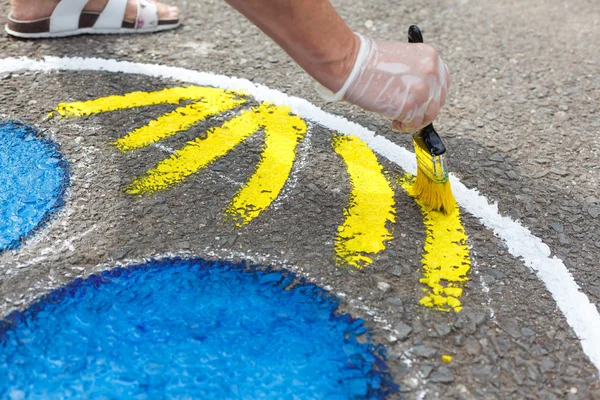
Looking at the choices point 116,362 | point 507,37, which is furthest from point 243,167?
point 507,37

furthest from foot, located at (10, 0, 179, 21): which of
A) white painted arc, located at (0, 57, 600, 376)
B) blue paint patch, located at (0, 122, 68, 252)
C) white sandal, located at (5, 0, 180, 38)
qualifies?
blue paint patch, located at (0, 122, 68, 252)

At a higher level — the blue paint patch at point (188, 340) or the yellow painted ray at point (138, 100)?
the yellow painted ray at point (138, 100)

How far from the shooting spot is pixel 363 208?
7.66ft

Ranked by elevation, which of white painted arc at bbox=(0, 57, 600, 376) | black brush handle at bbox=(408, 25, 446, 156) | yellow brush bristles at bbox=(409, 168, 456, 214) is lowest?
white painted arc at bbox=(0, 57, 600, 376)

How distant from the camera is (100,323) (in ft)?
6.10

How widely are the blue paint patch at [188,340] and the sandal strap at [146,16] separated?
5.63ft

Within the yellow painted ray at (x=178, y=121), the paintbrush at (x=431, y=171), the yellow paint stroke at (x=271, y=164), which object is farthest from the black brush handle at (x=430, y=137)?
the yellow painted ray at (x=178, y=121)

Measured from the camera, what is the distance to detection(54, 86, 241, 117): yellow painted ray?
2.71 meters

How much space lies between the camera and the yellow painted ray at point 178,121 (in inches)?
101

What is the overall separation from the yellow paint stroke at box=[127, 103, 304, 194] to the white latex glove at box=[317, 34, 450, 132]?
2.08 feet

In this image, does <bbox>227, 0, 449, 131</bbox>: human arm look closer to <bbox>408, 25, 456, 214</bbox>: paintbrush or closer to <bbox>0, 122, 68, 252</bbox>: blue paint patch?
<bbox>408, 25, 456, 214</bbox>: paintbrush

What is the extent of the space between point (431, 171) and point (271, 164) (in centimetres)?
64

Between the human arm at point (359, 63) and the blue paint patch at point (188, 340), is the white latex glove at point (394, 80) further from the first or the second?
the blue paint patch at point (188, 340)

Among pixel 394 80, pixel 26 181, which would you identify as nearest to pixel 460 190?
pixel 394 80
